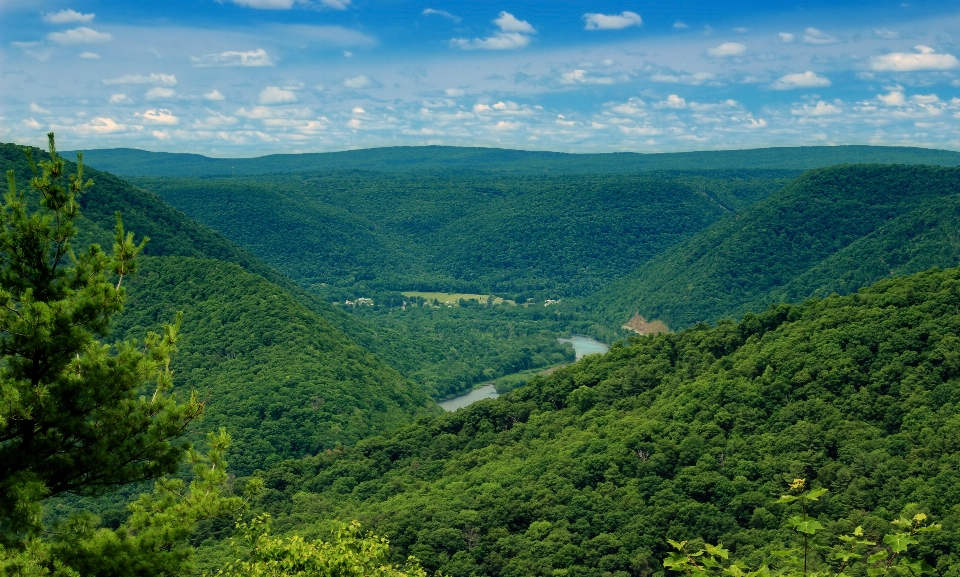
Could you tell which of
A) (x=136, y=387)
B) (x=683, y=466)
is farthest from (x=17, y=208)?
(x=683, y=466)

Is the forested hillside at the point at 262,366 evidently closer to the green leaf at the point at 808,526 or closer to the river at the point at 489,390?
the river at the point at 489,390

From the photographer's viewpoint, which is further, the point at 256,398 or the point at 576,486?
the point at 256,398

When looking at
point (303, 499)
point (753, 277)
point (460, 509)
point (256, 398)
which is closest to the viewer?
point (460, 509)

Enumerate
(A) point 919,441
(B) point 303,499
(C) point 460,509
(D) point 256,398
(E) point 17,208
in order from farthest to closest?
(D) point 256,398
(B) point 303,499
(C) point 460,509
(A) point 919,441
(E) point 17,208

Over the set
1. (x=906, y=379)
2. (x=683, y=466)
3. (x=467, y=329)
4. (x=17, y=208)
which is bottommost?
(x=467, y=329)

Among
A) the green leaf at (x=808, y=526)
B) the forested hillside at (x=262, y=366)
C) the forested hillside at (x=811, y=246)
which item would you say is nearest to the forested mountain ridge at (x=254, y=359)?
the forested hillside at (x=262, y=366)

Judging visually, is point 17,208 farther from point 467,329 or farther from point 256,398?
point 467,329

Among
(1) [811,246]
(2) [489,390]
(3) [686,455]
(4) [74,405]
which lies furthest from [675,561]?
(1) [811,246]
